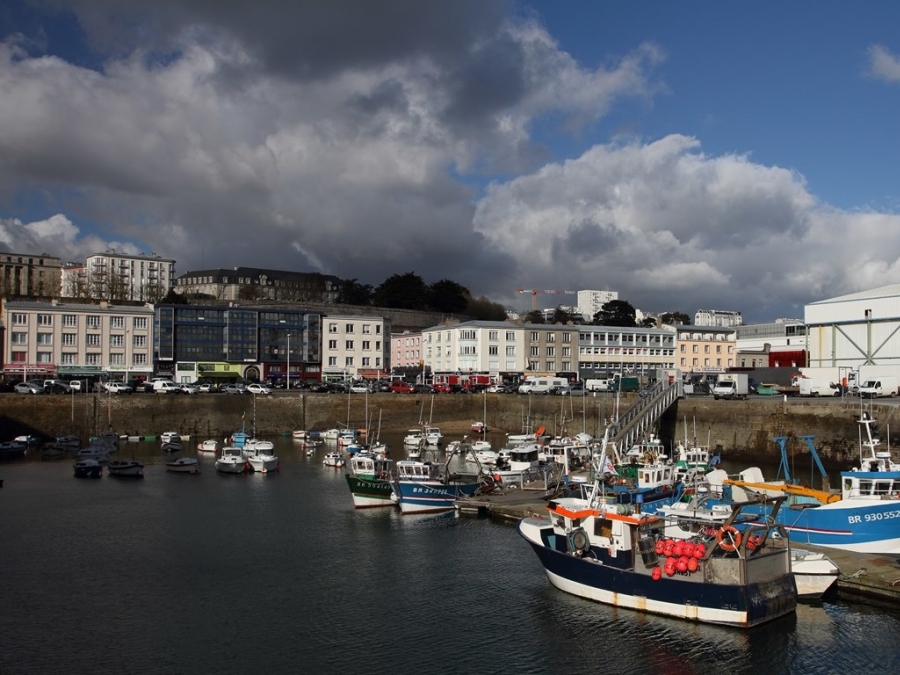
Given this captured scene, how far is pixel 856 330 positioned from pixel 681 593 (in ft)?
183

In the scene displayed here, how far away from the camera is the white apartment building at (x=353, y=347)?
327 feet

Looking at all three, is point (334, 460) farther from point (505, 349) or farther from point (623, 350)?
point (623, 350)

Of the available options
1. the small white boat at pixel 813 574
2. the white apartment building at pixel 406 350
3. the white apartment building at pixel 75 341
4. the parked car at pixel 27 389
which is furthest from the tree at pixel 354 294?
the small white boat at pixel 813 574

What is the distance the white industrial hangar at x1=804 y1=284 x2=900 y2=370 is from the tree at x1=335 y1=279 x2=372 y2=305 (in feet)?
293

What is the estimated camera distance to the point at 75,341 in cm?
8575

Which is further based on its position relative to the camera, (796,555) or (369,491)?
(369,491)

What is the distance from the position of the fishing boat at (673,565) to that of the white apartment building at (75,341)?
237 ft

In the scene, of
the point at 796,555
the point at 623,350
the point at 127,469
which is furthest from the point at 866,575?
the point at 623,350

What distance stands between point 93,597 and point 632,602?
54.9 feet

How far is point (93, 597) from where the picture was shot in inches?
1001

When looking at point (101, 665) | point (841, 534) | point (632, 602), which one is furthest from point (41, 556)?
point (841, 534)

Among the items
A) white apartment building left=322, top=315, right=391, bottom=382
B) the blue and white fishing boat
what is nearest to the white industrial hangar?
the blue and white fishing boat

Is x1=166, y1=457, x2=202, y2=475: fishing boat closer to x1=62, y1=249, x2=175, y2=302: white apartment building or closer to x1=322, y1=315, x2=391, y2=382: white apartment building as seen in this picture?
x1=322, y1=315, x2=391, y2=382: white apartment building

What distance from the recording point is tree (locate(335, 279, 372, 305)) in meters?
149
